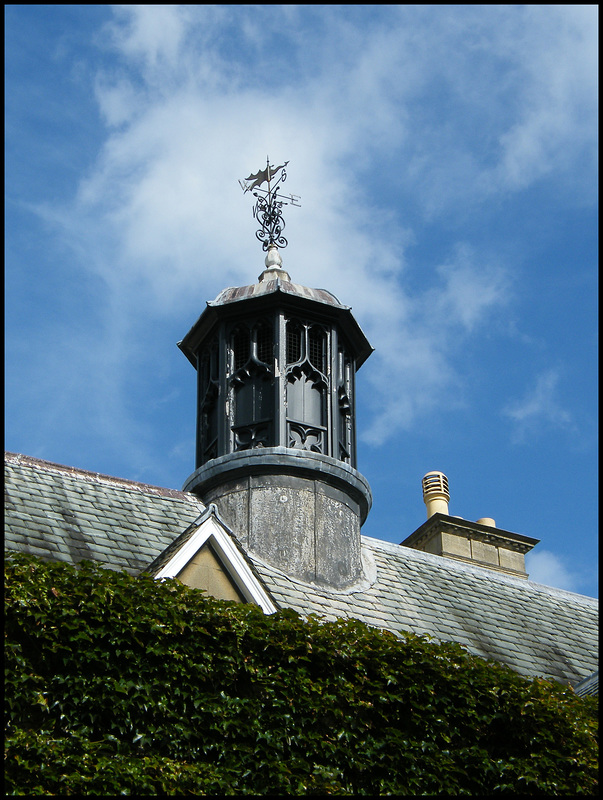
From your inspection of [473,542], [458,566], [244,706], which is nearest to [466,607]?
[458,566]

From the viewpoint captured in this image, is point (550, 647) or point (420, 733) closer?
point (420, 733)

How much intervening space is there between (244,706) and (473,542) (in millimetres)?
13048

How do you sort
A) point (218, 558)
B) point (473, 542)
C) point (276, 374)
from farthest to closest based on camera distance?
point (473, 542) → point (276, 374) → point (218, 558)

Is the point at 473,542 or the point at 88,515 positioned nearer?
the point at 88,515

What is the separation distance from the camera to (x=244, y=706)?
1030 centimetres

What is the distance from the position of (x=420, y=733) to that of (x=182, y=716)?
2395 millimetres

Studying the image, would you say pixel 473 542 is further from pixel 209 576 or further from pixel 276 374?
pixel 209 576

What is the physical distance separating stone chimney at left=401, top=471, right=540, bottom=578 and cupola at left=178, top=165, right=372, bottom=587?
23.1 feet

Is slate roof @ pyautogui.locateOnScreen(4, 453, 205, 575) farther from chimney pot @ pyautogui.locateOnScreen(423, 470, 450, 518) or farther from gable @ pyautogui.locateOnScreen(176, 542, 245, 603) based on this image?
chimney pot @ pyautogui.locateOnScreen(423, 470, 450, 518)

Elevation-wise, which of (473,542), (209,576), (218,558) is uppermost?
(473,542)

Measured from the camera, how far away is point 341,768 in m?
10.3

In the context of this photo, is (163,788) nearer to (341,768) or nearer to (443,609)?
(341,768)

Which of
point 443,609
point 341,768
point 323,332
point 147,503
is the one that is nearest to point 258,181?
point 323,332

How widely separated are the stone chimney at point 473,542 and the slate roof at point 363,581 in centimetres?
603
